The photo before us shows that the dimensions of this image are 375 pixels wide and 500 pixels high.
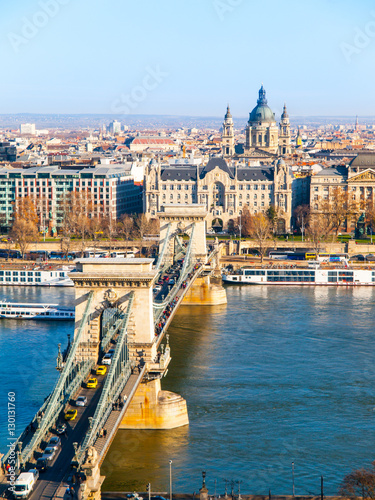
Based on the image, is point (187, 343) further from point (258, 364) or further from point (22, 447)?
point (22, 447)

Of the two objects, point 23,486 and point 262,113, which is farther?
point 262,113

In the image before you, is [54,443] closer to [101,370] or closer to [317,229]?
[101,370]

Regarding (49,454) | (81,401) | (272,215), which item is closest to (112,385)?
(81,401)

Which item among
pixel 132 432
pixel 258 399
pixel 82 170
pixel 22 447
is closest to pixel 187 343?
pixel 258 399

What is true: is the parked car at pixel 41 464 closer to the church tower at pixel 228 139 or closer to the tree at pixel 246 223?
the tree at pixel 246 223

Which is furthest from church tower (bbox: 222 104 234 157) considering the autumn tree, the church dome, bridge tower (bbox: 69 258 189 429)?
bridge tower (bbox: 69 258 189 429)

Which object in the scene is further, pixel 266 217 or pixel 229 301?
pixel 266 217
